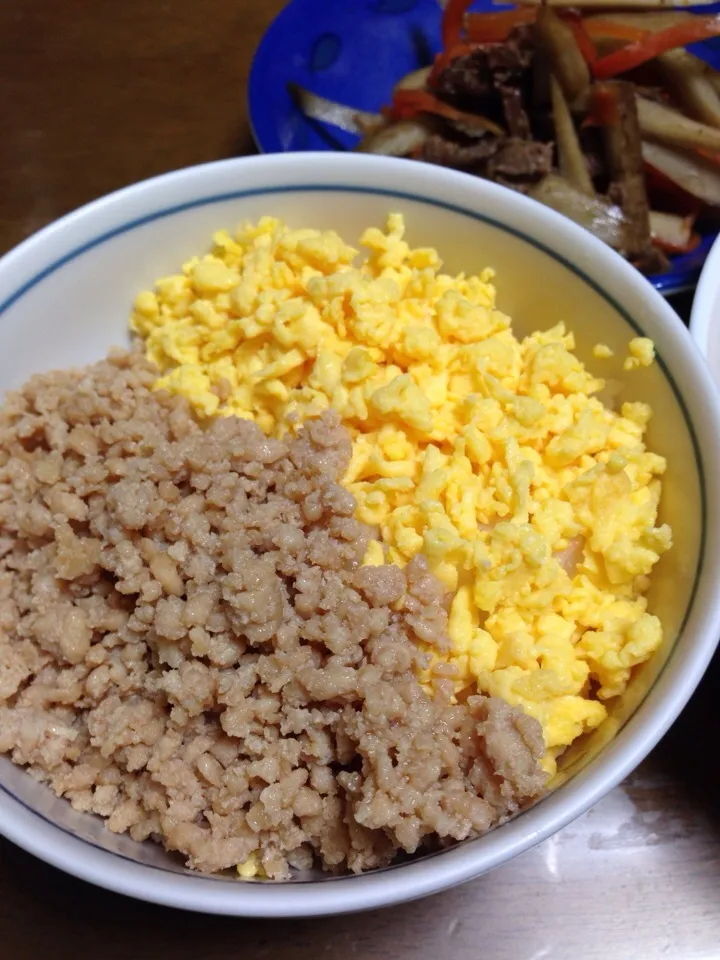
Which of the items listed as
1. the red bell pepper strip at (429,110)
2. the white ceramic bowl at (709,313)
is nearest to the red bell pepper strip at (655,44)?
the red bell pepper strip at (429,110)

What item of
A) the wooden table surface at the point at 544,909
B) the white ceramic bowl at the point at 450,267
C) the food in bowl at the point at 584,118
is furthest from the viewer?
the food in bowl at the point at 584,118

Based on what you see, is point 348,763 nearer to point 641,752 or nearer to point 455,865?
→ point 455,865

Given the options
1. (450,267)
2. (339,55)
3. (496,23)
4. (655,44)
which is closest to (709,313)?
(450,267)

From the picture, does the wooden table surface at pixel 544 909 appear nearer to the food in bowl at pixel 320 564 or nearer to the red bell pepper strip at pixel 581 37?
the food in bowl at pixel 320 564

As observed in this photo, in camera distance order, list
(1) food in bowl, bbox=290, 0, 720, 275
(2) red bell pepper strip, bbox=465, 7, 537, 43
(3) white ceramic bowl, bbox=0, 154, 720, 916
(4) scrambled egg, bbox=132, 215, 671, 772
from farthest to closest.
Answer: (2) red bell pepper strip, bbox=465, 7, 537, 43 → (1) food in bowl, bbox=290, 0, 720, 275 → (4) scrambled egg, bbox=132, 215, 671, 772 → (3) white ceramic bowl, bbox=0, 154, 720, 916


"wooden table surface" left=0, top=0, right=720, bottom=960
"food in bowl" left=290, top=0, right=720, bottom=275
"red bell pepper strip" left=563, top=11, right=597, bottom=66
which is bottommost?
"wooden table surface" left=0, top=0, right=720, bottom=960

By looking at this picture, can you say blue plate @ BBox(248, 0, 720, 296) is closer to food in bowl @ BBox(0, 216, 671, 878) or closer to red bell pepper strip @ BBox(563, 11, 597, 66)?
red bell pepper strip @ BBox(563, 11, 597, 66)

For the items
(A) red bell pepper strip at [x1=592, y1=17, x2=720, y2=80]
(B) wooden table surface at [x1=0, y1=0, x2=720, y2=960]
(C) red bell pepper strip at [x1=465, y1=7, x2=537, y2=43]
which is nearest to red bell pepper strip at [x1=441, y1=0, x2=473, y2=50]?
(C) red bell pepper strip at [x1=465, y1=7, x2=537, y2=43]
